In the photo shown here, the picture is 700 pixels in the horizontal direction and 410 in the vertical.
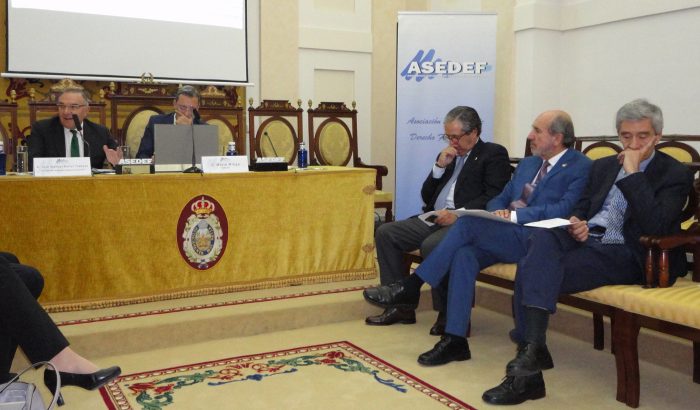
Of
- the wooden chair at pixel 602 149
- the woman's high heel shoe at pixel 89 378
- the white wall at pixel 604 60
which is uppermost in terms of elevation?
the white wall at pixel 604 60

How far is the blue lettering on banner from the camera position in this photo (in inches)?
212

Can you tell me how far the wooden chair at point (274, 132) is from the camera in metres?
5.22

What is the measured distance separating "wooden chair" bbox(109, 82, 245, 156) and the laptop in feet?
4.74

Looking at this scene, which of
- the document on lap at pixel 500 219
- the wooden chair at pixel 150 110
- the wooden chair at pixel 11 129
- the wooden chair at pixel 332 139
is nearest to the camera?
the document on lap at pixel 500 219

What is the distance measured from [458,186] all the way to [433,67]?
219 cm

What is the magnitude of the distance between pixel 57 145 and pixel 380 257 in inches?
80.3

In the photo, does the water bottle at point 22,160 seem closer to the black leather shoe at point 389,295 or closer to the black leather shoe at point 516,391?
the black leather shoe at point 389,295

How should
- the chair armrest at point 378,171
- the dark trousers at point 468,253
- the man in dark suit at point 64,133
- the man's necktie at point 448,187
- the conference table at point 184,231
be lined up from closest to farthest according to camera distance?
the dark trousers at point 468,253, the conference table at point 184,231, the man's necktie at point 448,187, the man in dark suit at point 64,133, the chair armrest at point 378,171

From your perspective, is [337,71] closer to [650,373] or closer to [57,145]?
[57,145]

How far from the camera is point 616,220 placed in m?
2.73

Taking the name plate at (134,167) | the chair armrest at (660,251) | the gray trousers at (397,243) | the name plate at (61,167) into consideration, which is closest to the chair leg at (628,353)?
the chair armrest at (660,251)

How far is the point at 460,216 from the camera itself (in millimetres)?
3016

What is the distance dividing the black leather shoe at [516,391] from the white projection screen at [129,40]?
3975 mm

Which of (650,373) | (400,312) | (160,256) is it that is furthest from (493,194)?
(160,256)
